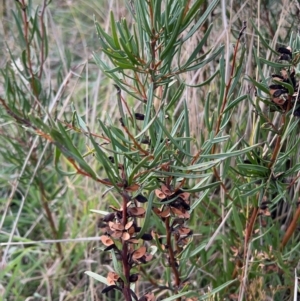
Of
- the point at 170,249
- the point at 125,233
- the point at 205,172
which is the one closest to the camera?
the point at 125,233

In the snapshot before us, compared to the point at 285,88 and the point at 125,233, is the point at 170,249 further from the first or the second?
the point at 285,88

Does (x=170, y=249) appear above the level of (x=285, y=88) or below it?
below

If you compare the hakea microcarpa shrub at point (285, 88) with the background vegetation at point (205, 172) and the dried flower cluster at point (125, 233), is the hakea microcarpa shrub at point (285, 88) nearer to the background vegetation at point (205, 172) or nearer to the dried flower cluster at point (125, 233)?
the background vegetation at point (205, 172)

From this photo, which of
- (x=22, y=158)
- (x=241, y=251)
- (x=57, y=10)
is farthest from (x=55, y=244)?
(x=57, y=10)

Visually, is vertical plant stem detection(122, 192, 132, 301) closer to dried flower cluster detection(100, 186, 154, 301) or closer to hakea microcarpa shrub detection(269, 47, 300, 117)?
dried flower cluster detection(100, 186, 154, 301)

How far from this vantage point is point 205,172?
0.75 meters

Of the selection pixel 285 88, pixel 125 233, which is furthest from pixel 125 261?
pixel 285 88

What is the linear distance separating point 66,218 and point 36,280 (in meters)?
0.15

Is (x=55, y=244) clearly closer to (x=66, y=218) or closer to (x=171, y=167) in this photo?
(x=66, y=218)

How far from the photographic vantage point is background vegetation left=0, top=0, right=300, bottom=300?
569 mm

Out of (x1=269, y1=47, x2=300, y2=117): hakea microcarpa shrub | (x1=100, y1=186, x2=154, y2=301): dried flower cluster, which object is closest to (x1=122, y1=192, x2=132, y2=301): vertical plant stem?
(x1=100, y1=186, x2=154, y2=301): dried flower cluster

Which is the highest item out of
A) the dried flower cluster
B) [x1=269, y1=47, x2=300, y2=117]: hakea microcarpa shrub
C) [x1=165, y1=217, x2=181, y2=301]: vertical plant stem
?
[x1=269, y1=47, x2=300, y2=117]: hakea microcarpa shrub

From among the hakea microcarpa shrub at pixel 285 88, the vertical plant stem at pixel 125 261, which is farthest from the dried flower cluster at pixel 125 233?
the hakea microcarpa shrub at pixel 285 88

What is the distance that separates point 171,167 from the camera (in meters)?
0.50
